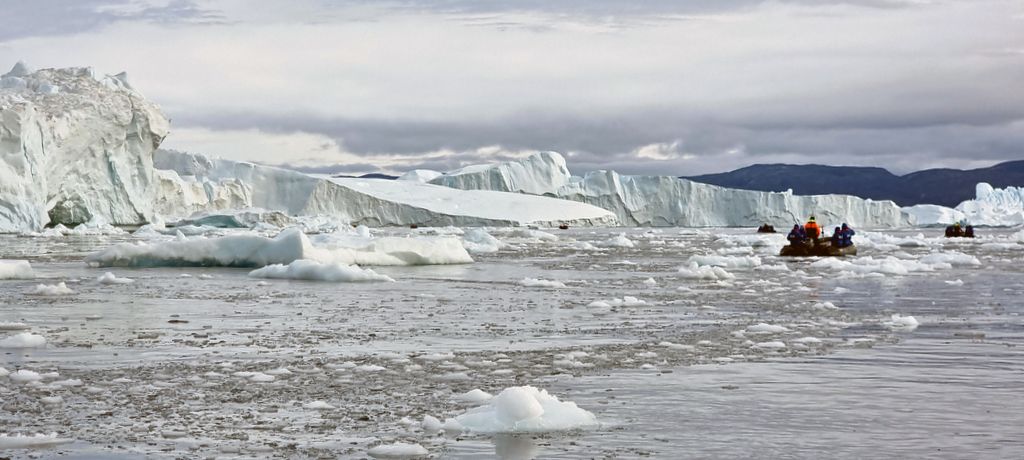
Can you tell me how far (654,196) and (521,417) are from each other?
86.7 metres

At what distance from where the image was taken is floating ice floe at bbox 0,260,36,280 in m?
16.7

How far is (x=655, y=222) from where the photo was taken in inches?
3664

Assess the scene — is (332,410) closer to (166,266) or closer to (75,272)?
(75,272)

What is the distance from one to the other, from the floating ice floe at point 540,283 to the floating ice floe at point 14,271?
7.37 m

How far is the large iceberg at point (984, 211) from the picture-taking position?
108000mm

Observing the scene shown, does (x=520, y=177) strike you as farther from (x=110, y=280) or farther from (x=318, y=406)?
(x=318, y=406)

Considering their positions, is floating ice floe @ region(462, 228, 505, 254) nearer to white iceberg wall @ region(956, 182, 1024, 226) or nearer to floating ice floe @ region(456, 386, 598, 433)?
floating ice floe @ region(456, 386, 598, 433)

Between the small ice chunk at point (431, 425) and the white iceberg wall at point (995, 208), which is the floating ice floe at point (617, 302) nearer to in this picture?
the small ice chunk at point (431, 425)

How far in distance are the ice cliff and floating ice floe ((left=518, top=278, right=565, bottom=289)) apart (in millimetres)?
29276

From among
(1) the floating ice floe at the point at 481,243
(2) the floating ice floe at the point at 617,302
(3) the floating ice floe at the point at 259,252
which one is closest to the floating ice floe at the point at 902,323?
(2) the floating ice floe at the point at 617,302

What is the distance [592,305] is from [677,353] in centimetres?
458

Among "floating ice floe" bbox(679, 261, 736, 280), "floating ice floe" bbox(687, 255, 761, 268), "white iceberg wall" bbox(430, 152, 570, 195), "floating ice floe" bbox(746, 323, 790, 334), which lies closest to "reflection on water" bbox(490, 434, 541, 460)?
"floating ice floe" bbox(746, 323, 790, 334)

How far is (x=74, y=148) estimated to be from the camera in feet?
159

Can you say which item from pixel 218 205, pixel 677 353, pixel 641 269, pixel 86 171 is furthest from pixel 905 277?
pixel 218 205
